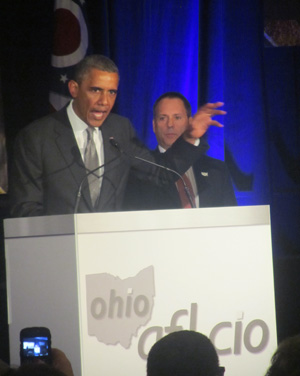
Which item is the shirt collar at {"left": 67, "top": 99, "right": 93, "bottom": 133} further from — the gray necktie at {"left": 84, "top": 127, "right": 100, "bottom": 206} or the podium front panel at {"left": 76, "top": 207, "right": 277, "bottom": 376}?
the podium front panel at {"left": 76, "top": 207, "right": 277, "bottom": 376}

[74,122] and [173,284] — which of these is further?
[74,122]

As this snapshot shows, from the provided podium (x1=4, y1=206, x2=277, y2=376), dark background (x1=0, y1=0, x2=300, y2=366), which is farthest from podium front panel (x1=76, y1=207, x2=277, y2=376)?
dark background (x1=0, y1=0, x2=300, y2=366)

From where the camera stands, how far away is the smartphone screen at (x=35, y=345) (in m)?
2.01

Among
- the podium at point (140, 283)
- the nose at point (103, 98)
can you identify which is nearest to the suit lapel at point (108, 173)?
the nose at point (103, 98)

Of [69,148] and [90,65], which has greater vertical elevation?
[90,65]

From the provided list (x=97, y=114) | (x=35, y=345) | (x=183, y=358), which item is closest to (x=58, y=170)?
(x=97, y=114)

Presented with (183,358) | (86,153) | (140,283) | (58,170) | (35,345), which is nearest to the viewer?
(183,358)

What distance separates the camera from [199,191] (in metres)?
4.45

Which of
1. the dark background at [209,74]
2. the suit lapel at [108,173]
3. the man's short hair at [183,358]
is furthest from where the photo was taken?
the dark background at [209,74]

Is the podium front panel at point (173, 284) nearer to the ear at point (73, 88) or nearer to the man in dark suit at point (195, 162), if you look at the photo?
the man in dark suit at point (195, 162)

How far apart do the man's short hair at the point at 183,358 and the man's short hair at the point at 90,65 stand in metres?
3.18

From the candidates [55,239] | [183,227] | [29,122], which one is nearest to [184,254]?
[183,227]

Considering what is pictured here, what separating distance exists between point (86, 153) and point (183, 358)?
304 cm

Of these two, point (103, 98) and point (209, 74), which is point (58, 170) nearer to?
point (103, 98)
